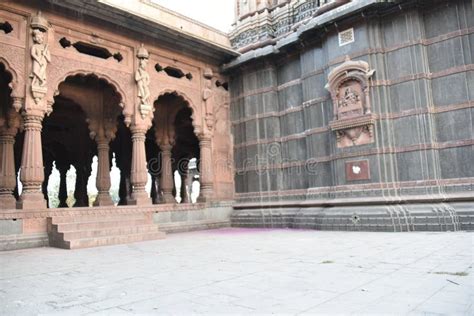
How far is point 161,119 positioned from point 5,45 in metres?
6.62

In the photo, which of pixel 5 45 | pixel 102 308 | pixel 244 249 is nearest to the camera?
pixel 102 308

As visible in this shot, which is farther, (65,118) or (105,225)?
(65,118)

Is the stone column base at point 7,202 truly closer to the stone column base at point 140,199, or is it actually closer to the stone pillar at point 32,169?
the stone pillar at point 32,169

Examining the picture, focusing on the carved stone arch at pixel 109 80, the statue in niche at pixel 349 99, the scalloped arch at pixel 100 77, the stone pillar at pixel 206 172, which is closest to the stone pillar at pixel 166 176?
the stone pillar at pixel 206 172

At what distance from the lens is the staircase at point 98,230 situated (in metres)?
8.70

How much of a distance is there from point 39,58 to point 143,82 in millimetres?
3006

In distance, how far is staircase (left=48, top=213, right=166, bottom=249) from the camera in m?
8.70

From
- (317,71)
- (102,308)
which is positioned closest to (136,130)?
(317,71)

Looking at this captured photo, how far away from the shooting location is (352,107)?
10750 mm

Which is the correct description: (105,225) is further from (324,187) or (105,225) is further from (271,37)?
(271,37)

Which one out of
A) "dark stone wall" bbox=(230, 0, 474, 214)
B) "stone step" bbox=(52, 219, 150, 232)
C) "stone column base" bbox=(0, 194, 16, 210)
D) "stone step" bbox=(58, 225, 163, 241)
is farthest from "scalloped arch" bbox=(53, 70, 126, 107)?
"dark stone wall" bbox=(230, 0, 474, 214)

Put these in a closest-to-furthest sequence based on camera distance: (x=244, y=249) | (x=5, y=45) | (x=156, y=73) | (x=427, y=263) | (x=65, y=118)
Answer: (x=427, y=263) → (x=244, y=249) → (x=5, y=45) → (x=156, y=73) → (x=65, y=118)

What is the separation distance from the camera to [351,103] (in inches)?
424

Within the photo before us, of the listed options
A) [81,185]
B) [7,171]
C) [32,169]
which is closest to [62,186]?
[81,185]
